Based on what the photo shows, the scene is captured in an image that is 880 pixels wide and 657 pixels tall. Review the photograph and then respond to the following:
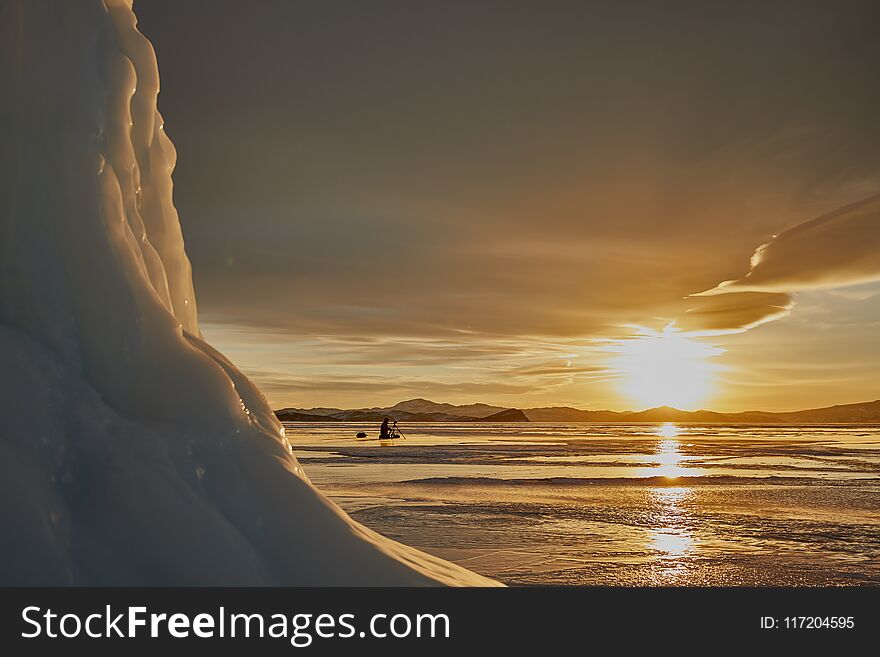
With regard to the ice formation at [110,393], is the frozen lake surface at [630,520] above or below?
below

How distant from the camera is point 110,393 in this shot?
6.25m

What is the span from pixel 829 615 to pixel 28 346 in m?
7.04

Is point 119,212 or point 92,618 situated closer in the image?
point 92,618

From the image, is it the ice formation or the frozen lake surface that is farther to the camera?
the frozen lake surface

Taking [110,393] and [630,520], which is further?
[630,520]

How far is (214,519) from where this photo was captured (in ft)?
18.2

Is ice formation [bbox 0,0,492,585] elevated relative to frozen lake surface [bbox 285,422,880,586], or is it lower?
elevated

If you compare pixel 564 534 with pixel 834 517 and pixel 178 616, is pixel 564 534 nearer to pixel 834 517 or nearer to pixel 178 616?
pixel 834 517

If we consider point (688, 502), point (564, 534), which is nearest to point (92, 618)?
point (564, 534)

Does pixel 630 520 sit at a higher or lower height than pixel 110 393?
lower

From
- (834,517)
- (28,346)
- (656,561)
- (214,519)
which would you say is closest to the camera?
(214,519)

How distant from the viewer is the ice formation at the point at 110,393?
5.29 m

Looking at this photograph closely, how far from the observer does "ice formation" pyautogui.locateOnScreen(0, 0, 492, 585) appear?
17.4 feet

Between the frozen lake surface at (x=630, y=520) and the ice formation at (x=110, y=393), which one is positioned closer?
the ice formation at (x=110, y=393)
